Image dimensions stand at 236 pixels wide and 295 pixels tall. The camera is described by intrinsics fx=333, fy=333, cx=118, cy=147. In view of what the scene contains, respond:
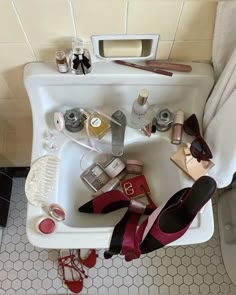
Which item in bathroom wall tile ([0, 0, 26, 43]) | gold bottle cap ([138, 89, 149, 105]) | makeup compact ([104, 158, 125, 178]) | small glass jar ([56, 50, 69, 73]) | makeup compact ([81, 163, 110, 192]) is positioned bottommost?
makeup compact ([81, 163, 110, 192])

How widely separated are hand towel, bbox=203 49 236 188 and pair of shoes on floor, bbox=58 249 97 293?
0.69m

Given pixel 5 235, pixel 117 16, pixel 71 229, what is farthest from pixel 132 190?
pixel 5 235

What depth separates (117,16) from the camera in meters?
0.78

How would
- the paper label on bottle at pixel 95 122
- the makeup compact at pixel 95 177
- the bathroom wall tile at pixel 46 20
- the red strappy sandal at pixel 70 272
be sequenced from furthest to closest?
the red strappy sandal at pixel 70 272 < the makeup compact at pixel 95 177 < the paper label on bottle at pixel 95 122 < the bathroom wall tile at pixel 46 20

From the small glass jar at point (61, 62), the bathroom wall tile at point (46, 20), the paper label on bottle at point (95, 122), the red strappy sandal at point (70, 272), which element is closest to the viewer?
the bathroom wall tile at point (46, 20)

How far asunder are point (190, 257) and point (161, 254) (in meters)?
0.13

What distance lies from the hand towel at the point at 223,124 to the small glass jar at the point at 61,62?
1.34ft

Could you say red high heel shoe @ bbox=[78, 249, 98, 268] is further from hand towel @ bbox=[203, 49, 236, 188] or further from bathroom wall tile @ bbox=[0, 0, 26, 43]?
bathroom wall tile @ bbox=[0, 0, 26, 43]

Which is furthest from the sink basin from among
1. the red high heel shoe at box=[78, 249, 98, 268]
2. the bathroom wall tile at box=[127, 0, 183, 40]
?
the red high heel shoe at box=[78, 249, 98, 268]

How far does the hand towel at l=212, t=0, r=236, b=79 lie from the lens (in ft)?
2.45

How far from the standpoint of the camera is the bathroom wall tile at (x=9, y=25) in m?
0.75

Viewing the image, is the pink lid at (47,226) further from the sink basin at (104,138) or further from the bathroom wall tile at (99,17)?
the bathroom wall tile at (99,17)

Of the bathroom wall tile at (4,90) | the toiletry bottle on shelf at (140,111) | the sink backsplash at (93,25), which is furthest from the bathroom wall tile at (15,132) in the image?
the toiletry bottle on shelf at (140,111)

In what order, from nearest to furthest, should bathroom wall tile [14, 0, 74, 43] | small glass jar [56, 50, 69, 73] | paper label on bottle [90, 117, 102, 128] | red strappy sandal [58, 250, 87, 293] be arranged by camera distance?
bathroom wall tile [14, 0, 74, 43] → small glass jar [56, 50, 69, 73] → paper label on bottle [90, 117, 102, 128] → red strappy sandal [58, 250, 87, 293]
